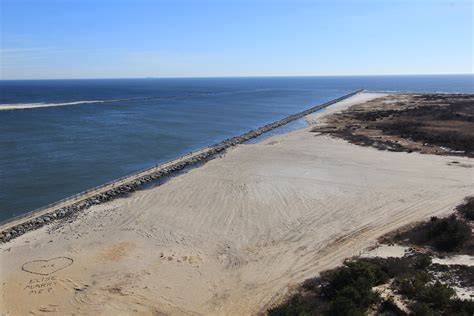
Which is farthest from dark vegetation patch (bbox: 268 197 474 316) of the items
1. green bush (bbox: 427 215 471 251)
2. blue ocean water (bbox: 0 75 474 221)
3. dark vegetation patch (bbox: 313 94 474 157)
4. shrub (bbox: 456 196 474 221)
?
dark vegetation patch (bbox: 313 94 474 157)

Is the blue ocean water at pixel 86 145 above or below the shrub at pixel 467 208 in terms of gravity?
above

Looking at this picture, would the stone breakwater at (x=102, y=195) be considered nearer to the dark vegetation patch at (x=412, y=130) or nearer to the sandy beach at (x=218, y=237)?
the sandy beach at (x=218, y=237)

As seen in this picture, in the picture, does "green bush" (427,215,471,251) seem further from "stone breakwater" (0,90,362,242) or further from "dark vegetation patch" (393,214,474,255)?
"stone breakwater" (0,90,362,242)

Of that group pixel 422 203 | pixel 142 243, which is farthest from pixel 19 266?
pixel 422 203

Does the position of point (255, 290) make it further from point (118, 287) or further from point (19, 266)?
point (19, 266)

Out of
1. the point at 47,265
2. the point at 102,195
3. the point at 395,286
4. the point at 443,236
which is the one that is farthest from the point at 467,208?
the point at 102,195

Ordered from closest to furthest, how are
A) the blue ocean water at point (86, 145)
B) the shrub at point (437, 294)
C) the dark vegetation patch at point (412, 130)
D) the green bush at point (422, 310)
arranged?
the green bush at point (422, 310), the shrub at point (437, 294), the blue ocean water at point (86, 145), the dark vegetation patch at point (412, 130)

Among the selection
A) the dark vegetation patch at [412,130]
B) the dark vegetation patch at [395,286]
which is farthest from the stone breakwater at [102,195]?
the dark vegetation patch at [412,130]
